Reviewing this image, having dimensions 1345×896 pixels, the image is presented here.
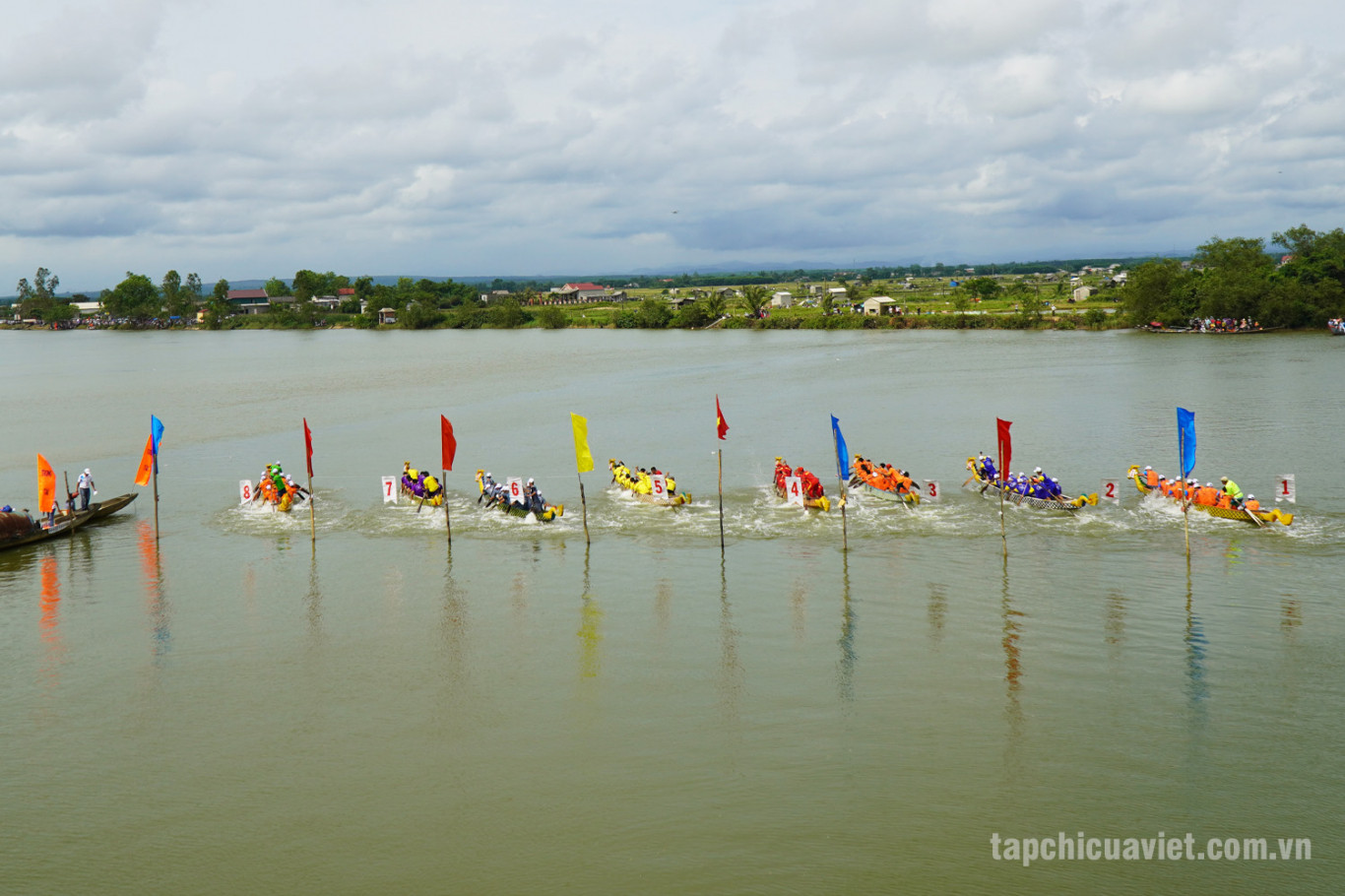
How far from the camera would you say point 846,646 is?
1652cm

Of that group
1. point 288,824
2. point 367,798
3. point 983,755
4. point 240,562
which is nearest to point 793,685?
point 983,755

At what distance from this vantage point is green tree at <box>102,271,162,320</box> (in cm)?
15338

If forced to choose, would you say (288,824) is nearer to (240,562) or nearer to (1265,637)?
(240,562)

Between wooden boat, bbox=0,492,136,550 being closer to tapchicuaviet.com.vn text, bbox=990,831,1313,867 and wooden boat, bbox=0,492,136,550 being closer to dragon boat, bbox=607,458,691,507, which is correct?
dragon boat, bbox=607,458,691,507

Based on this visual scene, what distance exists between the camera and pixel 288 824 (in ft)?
38.8

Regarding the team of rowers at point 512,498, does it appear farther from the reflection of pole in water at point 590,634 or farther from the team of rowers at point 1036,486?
the team of rowers at point 1036,486

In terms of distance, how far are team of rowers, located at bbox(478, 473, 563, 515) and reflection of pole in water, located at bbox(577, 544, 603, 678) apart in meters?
5.32

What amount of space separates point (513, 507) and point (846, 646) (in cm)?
1158

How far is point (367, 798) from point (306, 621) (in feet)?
23.6

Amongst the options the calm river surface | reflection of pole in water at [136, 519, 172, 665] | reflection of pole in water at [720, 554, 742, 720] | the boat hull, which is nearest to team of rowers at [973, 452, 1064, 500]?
the calm river surface

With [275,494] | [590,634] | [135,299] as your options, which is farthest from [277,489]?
[135,299]

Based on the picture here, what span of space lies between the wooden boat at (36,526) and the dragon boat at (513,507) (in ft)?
33.2

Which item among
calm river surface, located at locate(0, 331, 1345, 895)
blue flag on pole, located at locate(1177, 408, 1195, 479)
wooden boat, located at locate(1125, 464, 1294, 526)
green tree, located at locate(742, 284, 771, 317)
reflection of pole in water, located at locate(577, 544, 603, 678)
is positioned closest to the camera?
calm river surface, located at locate(0, 331, 1345, 895)

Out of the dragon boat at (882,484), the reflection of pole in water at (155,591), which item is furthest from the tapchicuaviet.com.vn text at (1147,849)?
the dragon boat at (882,484)
